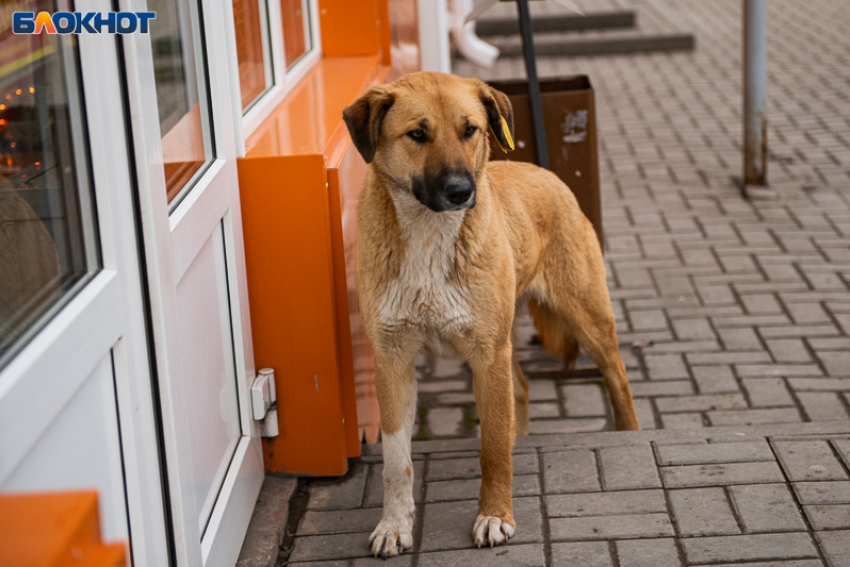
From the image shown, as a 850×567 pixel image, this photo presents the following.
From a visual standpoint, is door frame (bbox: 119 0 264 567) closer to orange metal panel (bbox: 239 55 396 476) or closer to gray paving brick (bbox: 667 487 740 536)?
orange metal panel (bbox: 239 55 396 476)

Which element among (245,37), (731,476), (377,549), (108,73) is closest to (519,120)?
(245,37)

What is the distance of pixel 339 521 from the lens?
9.93ft

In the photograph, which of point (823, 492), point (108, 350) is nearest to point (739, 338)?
point (823, 492)

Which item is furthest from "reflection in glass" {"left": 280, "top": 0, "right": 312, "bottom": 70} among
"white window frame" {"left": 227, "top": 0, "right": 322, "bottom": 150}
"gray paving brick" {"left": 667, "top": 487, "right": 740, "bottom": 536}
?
"gray paving brick" {"left": 667, "top": 487, "right": 740, "bottom": 536}

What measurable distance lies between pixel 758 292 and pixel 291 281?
311 cm

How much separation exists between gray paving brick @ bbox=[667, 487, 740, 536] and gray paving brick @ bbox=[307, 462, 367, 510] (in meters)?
1.12

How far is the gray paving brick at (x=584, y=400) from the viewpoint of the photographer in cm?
404

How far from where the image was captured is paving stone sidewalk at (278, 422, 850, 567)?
2.65 metres

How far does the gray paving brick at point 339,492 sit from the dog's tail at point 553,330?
0.99 metres

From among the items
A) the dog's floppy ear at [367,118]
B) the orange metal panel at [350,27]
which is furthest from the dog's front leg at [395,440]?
the orange metal panel at [350,27]

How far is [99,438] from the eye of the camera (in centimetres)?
186

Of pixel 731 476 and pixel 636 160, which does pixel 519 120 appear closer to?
pixel 731 476

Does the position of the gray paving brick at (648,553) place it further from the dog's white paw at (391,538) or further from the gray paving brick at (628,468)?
the dog's white paw at (391,538)

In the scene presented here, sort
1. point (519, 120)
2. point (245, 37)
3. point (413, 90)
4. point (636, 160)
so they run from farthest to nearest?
point (636, 160) → point (519, 120) → point (245, 37) → point (413, 90)
